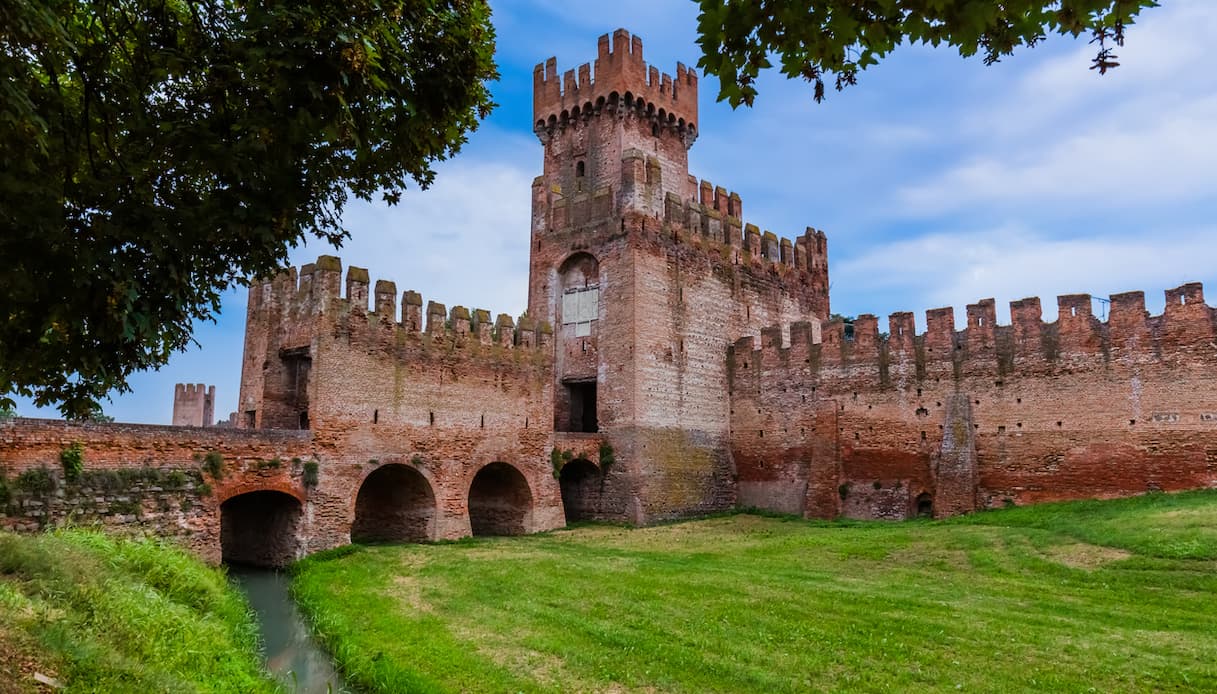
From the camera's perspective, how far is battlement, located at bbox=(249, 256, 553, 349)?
64.8 feet

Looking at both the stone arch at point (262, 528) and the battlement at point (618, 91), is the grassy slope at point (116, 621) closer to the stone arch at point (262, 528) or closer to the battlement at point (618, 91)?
the stone arch at point (262, 528)

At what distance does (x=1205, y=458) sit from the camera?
63.1ft

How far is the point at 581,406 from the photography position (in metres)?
28.1

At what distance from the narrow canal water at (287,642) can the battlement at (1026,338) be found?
57.6 feet

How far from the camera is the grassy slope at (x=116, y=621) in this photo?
675cm

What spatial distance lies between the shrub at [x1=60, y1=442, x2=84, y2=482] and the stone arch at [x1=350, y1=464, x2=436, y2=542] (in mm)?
7180

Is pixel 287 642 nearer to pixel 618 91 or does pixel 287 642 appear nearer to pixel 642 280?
pixel 642 280

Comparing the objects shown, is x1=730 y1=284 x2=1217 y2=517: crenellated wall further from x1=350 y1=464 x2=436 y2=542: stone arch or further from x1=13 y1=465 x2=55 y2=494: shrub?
→ x1=13 y1=465 x2=55 y2=494: shrub

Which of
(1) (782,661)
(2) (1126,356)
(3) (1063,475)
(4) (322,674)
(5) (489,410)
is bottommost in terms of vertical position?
(4) (322,674)

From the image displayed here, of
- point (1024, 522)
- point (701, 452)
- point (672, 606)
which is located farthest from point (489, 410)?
point (1024, 522)

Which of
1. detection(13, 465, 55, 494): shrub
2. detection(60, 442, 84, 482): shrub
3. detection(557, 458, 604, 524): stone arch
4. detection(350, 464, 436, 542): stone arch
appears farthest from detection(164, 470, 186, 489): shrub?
detection(557, 458, 604, 524): stone arch

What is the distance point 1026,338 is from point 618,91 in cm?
1568

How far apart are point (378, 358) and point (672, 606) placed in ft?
37.6

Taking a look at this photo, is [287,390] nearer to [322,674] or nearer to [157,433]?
[157,433]
